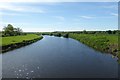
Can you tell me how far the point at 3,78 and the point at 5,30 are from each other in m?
91.3

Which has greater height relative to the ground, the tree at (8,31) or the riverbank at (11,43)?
the tree at (8,31)

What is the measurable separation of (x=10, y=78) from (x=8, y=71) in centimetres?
308

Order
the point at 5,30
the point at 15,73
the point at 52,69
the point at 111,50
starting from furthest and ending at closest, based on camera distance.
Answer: the point at 5,30
the point at 111,50
the point at 52,69
the point at 15,73

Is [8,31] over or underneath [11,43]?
over

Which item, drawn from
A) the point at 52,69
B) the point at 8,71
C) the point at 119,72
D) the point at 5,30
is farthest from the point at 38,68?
the point at 5,30

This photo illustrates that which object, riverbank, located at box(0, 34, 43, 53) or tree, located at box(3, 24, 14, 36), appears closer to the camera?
riverbank, located at box(0, 34, 43, 53)

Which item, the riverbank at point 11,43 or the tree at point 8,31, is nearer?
the riverbank at point 11,43

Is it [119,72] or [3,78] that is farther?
[119,72]

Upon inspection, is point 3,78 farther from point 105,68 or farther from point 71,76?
point 105,68

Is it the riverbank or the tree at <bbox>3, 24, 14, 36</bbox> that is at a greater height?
the tree at <bbox>3, 24, 14, 36</bbox>

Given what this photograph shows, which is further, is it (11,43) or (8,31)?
(8,31)

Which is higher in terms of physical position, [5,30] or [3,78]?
[5,30]

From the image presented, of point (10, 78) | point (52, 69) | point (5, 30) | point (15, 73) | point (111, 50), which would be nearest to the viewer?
point (10, 78)

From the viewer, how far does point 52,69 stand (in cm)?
2652
